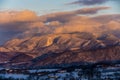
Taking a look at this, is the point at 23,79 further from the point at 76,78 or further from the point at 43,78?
the point at 76,78

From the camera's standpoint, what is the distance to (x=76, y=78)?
178m

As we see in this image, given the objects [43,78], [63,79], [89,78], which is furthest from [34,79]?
[89,78]

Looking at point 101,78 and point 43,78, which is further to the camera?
point 43,78

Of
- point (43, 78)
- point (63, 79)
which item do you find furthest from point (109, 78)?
point (43, 78)

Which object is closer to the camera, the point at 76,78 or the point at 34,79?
the point at 76,78

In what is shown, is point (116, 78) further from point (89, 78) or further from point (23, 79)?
point (23, 79)

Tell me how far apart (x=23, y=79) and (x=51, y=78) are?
14.1 metres

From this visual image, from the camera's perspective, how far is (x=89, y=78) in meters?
172

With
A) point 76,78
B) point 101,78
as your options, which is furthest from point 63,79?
point 101,78

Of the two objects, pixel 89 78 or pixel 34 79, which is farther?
pixel 34 79

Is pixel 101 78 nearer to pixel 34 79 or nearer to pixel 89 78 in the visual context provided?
pixel 89 78

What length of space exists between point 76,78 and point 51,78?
693 inches

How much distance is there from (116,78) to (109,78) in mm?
3108

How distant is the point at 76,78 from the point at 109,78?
13599 mm
